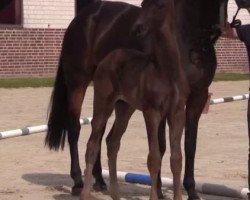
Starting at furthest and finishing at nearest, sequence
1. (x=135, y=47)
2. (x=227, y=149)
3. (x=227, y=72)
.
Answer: (x=227, y=72) → (x=227, y=149) → (x=135, y=47)

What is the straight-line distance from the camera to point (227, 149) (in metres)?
10.2

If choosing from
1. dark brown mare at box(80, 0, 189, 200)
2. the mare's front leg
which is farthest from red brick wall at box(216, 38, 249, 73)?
dark brown mare at box(80, 0, 189, 200)

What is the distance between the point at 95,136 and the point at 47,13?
1886 centimetres

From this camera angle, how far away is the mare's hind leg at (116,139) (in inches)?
267

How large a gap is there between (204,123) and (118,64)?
23.2ft

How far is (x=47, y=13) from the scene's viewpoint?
24.9 metres

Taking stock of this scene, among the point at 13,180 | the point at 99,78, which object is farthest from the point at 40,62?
the point at 99,78

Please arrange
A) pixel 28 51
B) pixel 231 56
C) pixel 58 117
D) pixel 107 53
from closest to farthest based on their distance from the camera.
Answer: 1. pixel 107 53
2. pixel 58 117
3. pixel 28 51
4. pixel 231 56

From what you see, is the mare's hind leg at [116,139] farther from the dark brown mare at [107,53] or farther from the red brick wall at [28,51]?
the red brick wall at [28,51]


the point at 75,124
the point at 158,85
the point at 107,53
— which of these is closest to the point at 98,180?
the point at 75,124

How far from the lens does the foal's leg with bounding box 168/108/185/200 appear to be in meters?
5.93

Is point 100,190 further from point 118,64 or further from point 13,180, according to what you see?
point 118,64

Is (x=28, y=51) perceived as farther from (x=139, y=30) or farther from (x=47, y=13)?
(x=139, y=30)

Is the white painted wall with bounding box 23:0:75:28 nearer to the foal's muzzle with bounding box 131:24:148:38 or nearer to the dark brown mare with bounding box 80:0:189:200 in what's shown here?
the dark brown mare with bounding box 80:0:189:200
